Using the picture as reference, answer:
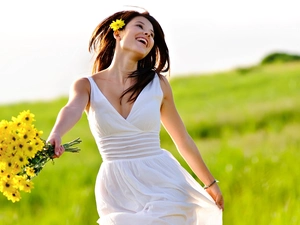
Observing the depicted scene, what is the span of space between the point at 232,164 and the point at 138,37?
4062 millimetres

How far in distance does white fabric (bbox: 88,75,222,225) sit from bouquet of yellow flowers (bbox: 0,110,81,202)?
46 centimetres

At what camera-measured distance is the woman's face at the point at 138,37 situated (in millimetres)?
4117

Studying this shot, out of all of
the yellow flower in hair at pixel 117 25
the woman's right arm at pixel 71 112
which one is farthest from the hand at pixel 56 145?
the yellow flower in hair at pixel 117 25

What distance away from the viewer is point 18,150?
3598mm

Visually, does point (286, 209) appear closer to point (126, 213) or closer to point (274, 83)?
point (126, 213)

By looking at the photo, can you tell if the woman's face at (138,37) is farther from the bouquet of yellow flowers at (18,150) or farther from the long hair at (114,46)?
the bouquet of yellow flowers at (18,150)

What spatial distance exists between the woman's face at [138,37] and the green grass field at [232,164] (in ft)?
8.72

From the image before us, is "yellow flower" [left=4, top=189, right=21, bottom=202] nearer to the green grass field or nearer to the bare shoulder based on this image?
the bare shoulder

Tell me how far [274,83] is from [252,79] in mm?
892

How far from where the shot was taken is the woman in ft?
12.8

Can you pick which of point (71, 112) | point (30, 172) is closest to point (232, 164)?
point (71, 112)

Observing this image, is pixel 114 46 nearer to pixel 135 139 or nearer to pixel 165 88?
pixel 165 88

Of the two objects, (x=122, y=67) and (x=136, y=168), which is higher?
(x=122, y=67)

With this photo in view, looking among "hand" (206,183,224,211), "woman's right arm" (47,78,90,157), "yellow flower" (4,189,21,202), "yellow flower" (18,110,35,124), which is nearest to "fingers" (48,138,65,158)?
"woman's right arm" (47,78,90,157)
